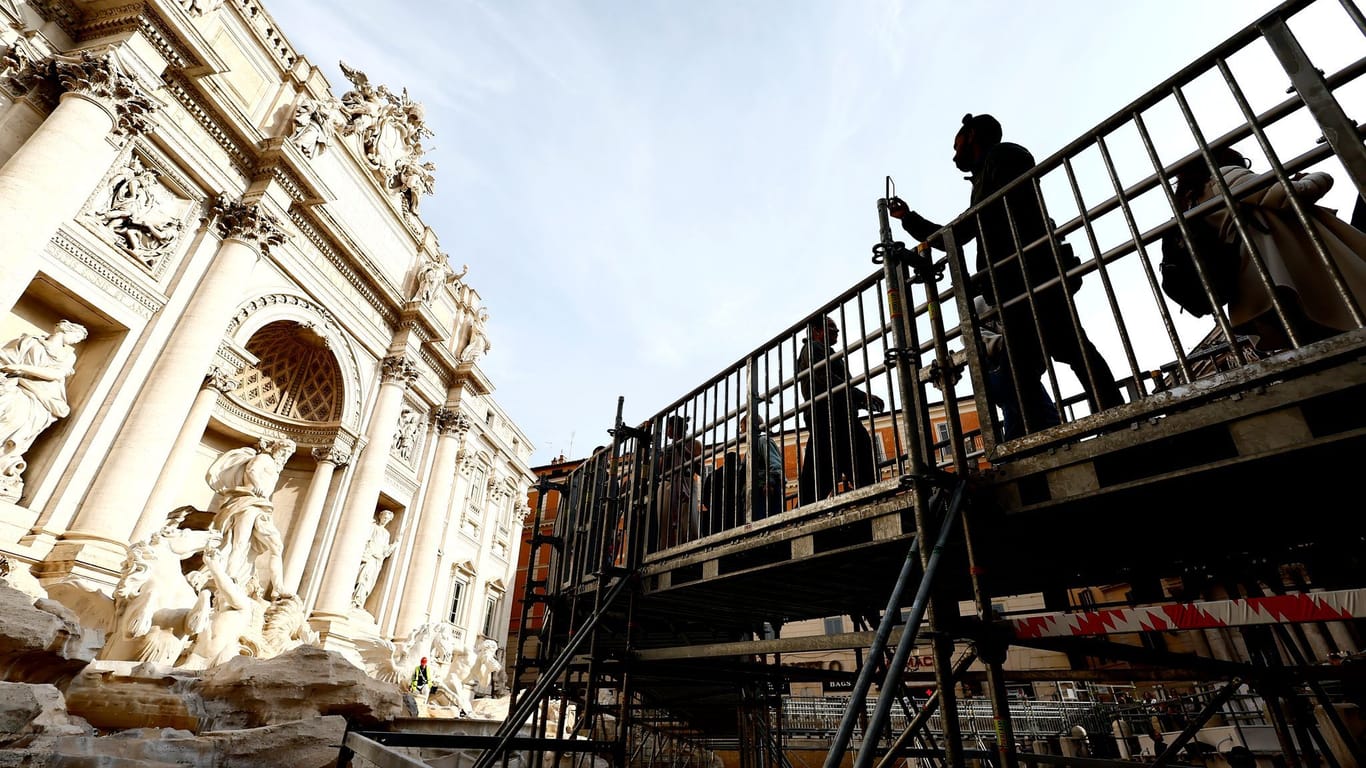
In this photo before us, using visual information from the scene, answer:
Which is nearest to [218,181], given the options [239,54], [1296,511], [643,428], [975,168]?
[239,54]

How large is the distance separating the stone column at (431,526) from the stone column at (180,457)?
769cm

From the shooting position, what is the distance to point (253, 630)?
1148cm

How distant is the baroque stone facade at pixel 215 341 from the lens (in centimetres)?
959

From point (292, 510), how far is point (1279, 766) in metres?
19.6

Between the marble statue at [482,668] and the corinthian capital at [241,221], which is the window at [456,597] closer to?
the marble statue at [482,668]

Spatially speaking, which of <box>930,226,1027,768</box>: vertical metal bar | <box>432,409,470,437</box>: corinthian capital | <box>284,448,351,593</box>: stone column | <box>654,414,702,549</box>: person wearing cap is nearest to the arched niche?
<box>284,448,351,593</box>: stone column

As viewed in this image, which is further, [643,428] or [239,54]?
[239,54]

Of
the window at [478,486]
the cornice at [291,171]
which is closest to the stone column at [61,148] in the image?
the cornice at [291,171]

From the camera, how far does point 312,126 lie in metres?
15.5

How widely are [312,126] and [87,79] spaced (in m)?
5.39

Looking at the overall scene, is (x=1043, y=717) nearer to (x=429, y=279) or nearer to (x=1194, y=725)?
(x=1194, y=725)

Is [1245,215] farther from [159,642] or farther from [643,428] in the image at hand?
[159,642]

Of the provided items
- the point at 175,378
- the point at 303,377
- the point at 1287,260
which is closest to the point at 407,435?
the point at 303,377

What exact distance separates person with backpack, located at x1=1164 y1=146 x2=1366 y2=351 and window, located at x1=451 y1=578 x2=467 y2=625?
2465 cm
